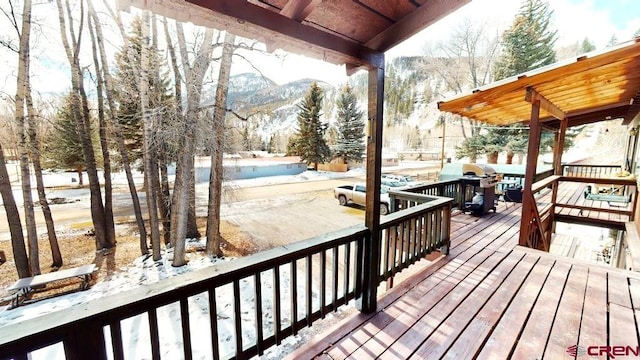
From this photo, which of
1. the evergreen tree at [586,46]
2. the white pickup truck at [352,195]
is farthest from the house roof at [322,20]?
the evergreen tree at [586,46]

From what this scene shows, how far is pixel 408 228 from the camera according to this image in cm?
296

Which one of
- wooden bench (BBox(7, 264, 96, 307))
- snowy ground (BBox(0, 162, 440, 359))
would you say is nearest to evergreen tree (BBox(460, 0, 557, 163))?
snowy ground (BBox(0, 162, 440, 359))

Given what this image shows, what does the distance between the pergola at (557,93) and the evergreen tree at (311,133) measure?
18007 millimetres

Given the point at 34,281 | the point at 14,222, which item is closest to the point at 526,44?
the point at 34,281

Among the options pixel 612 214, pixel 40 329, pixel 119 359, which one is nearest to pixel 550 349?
pixel 119 359

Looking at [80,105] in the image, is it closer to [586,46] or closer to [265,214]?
[265,214]

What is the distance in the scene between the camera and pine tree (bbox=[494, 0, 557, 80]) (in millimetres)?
15344

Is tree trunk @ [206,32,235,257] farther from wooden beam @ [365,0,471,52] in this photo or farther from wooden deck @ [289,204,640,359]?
wooden deck @ [289,204,640,359]

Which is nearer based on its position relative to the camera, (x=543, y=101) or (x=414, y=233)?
(x=414, y=233)

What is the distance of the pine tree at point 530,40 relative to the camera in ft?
50.3

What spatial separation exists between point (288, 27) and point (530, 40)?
2013cm

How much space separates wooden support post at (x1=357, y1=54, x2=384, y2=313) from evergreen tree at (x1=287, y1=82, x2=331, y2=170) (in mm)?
20509

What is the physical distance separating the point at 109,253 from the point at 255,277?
9374mm

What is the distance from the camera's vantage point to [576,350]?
1.88m
